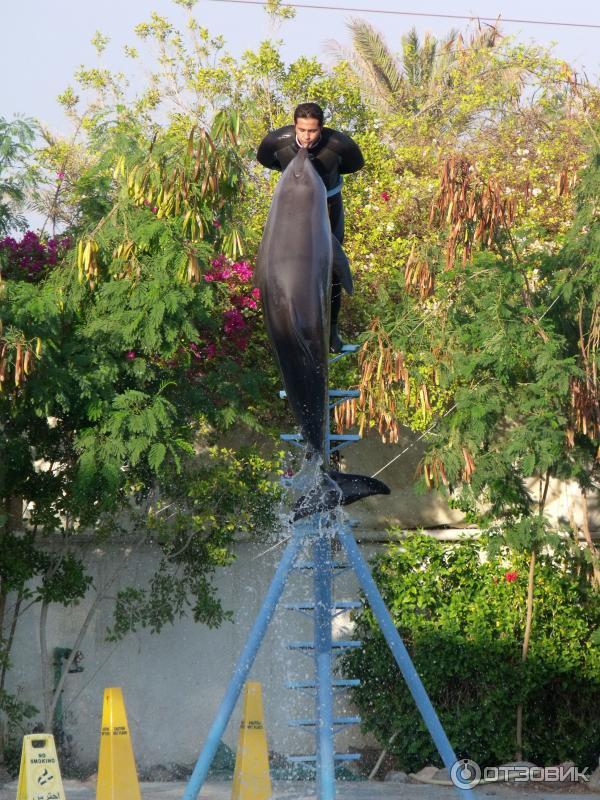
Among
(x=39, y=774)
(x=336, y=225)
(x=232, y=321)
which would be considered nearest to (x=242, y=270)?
(x=232, y=321)

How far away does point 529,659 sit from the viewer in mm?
10047

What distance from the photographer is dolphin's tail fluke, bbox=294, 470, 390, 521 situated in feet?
17.5

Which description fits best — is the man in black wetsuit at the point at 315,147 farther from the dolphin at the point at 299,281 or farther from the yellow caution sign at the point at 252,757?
the yellow caution sign at the point at 252,757

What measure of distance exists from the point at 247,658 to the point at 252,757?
2.11m

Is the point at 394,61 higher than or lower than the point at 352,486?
higher

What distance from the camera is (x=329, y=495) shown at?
5.36 meters

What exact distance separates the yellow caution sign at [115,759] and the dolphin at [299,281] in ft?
10.6

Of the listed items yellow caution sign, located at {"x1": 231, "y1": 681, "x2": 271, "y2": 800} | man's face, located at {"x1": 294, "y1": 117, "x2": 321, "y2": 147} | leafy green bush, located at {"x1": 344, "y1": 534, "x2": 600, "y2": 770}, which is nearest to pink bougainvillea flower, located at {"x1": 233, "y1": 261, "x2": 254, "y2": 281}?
leafy green bush, located at {"x1": 344, "y1": 534, "x2": 600, "y2": 770}

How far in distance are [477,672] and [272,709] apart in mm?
2015

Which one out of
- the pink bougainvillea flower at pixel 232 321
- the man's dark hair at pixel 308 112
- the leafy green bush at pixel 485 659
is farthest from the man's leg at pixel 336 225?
the leafy green bush at pixel 485 659

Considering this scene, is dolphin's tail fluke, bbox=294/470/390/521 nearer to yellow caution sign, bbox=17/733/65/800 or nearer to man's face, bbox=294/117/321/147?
man's face, bbox=294/117/321/147

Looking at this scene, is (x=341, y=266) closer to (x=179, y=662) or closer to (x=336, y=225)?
(x=336, y=225)

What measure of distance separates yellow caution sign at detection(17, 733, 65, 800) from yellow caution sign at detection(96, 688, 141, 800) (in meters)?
0.31
